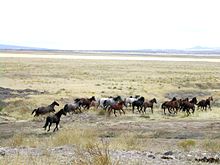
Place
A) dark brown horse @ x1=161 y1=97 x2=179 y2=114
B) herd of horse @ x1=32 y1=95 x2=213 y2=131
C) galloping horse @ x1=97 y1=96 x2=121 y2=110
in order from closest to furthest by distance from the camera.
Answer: herd of horse @ x1=32 y1=95 x2=213 y2=131 → dark brown horse @ x1=161 y1=97 x2=179 y2=114 → galloping horse @ x1=97 y1=96 x2=121 y2=110

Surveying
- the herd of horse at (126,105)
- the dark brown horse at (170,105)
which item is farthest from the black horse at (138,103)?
the dark brown horse at (170,105)

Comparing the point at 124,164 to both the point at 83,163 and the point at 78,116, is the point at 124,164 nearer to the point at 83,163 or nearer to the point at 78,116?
the point at 83,163

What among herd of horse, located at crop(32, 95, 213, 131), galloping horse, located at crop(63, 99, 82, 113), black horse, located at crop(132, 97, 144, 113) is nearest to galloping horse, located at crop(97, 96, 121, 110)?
herd of horse, located at crop(32, 95, 213, 131)

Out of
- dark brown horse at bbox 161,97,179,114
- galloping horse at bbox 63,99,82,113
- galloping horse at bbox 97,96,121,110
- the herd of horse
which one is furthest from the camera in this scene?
galloping horse at bbox 97,96,121,110

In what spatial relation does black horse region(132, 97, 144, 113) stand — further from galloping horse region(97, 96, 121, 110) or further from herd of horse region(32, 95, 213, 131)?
galloping horse region(97, 96, 121, 110)

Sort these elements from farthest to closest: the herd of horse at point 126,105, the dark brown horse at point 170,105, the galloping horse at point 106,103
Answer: the galloping horse at point 106,103 → the dark brown horse at point 170,105 → the herd of horse at point 126,105

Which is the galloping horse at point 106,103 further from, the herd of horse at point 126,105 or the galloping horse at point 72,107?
the galloping horse at point 72,107

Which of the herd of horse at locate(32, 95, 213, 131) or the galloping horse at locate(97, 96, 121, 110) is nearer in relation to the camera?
the herd of horse at locate(32, 95, 213, 131)

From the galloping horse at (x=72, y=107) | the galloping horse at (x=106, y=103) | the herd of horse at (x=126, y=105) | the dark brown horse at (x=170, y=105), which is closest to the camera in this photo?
the galloping horse at (x=72, y=107)

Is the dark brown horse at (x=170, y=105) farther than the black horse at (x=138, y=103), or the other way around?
the black horse at (x=138, y=103)

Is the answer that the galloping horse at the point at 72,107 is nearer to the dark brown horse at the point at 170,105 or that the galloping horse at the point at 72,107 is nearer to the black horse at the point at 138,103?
the black horse at the point at 138,103

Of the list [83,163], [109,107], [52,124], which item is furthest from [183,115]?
[83,163]

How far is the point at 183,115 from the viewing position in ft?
101

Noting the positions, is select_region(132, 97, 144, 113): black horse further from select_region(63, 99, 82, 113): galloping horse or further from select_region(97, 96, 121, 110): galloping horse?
select_region(63, 99, 82, 113): galloping horse
